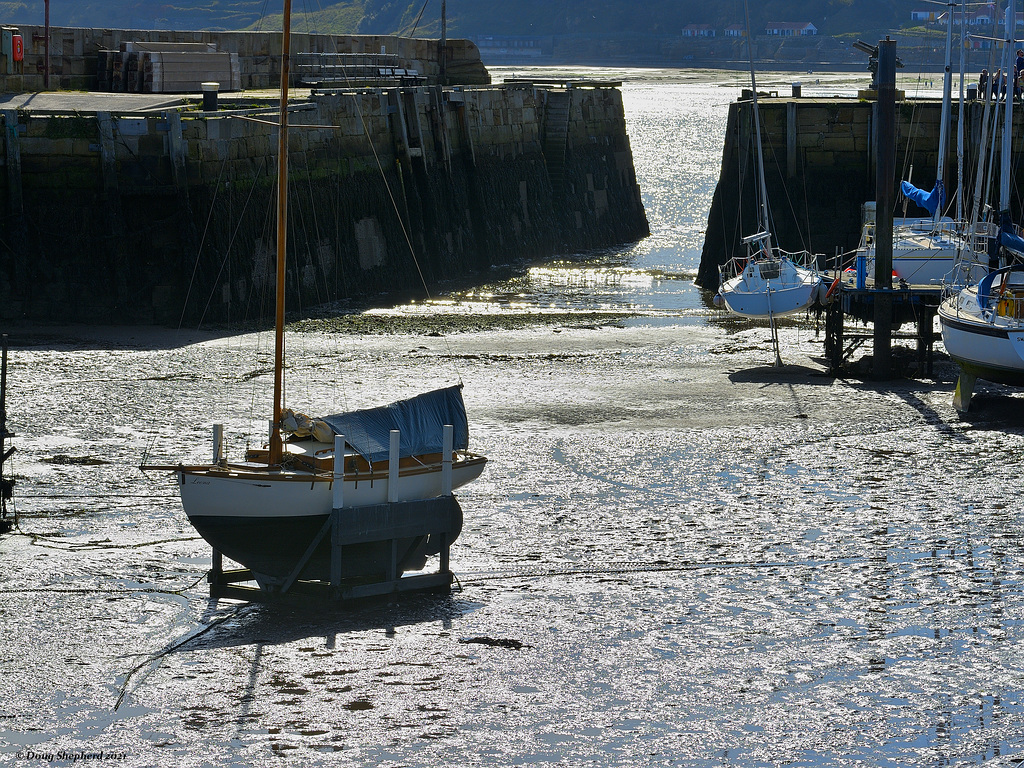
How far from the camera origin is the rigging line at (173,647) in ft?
37.0

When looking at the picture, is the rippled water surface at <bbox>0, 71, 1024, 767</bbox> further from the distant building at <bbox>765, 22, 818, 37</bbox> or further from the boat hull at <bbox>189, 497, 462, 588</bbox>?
the distant building at <bbox>765, 22, 818, 37</bbox>

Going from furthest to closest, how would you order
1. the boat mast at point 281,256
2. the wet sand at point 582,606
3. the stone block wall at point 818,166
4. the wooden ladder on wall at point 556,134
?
the wooden ladder on wall at point 556,134
the stone block wall at point 818,166
the boat mast at point 281,256
the wet sand at point 582,606

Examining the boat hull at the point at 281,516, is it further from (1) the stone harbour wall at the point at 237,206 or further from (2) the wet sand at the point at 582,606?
(1) the stone harbour wall at the point at 237,206

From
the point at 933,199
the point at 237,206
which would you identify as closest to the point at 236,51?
the point at 237,206

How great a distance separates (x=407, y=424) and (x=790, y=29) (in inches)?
6012

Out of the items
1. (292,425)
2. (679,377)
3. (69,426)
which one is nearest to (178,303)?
(69,426)

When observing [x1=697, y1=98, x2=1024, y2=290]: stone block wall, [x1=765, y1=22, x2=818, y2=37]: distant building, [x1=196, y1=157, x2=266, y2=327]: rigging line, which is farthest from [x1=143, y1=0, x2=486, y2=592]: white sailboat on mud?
[x1=765, y1=22, x2=818, y2=37]: distant building

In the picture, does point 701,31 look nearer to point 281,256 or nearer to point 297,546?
point 281,256

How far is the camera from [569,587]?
45.6 ft

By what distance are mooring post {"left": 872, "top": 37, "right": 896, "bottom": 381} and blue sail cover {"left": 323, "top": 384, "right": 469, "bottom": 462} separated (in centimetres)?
1151

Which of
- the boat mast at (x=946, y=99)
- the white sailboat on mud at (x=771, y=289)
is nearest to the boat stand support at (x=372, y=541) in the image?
the white sailboat on mud at (x=771, y=289)

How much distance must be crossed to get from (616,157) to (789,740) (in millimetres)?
39539

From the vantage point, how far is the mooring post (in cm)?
2383

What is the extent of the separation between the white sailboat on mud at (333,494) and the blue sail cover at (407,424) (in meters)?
0.01
